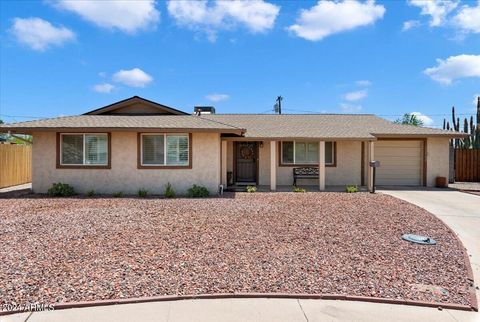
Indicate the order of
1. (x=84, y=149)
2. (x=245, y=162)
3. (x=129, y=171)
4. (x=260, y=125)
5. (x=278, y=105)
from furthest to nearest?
(x=278, y=105), (x=260, y=125), (x=245, y=162), (x=84, y=149), (x=129, y=171)

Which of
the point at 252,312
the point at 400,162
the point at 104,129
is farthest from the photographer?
the point at 400,162

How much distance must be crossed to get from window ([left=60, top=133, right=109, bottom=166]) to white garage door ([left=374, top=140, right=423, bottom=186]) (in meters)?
12.7

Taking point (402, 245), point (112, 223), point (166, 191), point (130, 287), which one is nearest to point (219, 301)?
point (130, 287)

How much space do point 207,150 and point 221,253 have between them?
24.6ft

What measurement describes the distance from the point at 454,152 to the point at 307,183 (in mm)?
9798

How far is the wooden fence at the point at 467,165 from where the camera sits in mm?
18719

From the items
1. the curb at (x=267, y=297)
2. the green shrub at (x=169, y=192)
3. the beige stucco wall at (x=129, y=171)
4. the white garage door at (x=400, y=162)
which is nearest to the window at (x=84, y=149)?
the beige stucco wall at (x=129, y=171)

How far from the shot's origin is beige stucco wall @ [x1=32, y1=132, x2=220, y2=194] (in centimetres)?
1240

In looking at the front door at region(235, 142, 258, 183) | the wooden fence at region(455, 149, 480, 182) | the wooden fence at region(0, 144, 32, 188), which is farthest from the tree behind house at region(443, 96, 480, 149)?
the wooden fence at region(0, 144, 32, 188)

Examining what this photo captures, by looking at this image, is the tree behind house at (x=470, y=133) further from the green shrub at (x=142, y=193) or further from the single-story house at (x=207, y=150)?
the green shrub at (x=142, y=193)

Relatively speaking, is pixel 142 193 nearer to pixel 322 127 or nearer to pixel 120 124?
pixel 120 124

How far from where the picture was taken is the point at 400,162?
16188 mm

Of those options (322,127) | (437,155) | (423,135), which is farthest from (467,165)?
(322,127)

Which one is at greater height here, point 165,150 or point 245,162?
point 165,150
